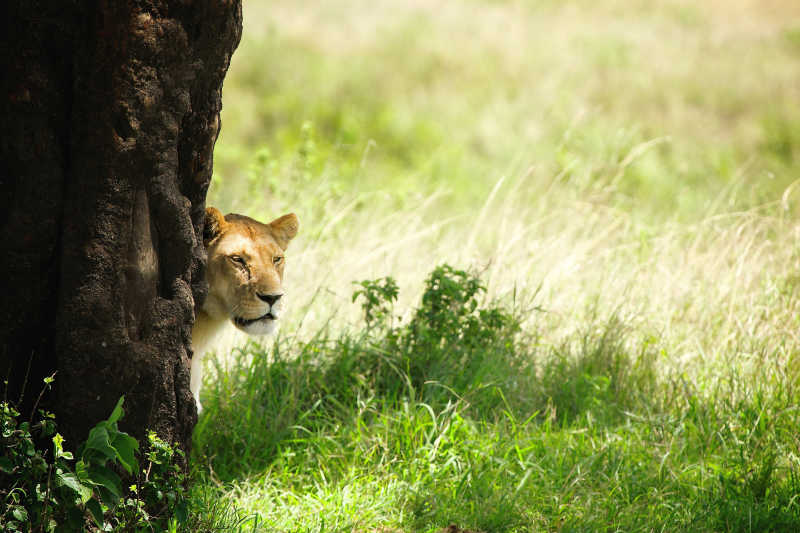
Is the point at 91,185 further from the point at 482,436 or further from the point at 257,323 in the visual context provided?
the point at 482,436

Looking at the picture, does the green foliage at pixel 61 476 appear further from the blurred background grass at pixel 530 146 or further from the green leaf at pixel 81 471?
the blurred background grass at pixel 530 146

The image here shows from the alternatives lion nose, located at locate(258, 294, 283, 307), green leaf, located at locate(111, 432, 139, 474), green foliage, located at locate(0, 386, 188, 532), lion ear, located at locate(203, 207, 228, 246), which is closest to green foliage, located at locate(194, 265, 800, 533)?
green foliage, located at locate(0, 386, 188, 532)

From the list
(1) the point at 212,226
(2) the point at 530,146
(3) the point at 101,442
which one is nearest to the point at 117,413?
(3) the point at 101,442

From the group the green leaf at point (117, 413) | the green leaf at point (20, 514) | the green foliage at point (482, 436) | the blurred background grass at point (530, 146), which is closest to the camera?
the green leaf at point (20, 514)

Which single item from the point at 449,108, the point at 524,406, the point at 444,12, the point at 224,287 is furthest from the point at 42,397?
the point at 444,12

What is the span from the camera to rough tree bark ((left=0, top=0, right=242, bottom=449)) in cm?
318

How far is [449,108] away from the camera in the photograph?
18.4m

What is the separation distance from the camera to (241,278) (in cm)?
393

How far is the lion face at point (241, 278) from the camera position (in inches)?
154

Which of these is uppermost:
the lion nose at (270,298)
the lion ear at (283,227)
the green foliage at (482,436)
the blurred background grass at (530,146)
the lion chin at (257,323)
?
the blurred background grass at (530,146)

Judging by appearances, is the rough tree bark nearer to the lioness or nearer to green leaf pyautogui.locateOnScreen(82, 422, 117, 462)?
green leaf pyautogui.locateOnScreen(82, 422, 117, 462)

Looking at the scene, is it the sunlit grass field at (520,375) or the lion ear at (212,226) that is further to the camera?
the sunlit grass field at (520,375)

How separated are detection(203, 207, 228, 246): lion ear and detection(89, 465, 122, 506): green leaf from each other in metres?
1.19

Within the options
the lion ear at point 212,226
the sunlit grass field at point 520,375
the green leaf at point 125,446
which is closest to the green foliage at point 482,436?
the sunlit grass field at point 520,375
